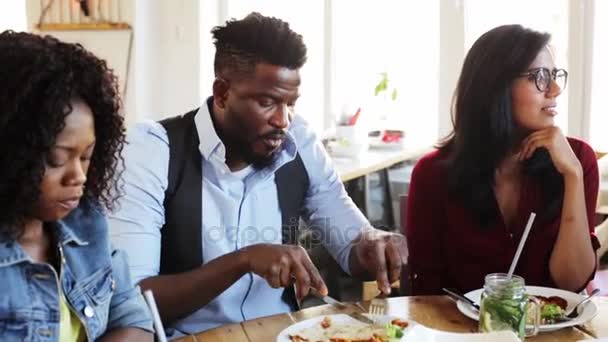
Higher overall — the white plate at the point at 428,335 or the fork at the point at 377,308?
the white plate at the point at 428,335

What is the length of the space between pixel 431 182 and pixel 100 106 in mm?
1008

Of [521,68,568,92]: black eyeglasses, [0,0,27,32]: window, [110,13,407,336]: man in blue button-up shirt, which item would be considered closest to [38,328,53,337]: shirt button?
[110,13,407,336]: man in blue button-up shirt

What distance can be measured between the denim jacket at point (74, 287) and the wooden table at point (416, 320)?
145mm

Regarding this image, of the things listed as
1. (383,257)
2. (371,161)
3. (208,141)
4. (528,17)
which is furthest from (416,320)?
(528,17)

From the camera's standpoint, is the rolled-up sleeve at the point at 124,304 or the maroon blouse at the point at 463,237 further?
the maroon blouse at the point at 463,237

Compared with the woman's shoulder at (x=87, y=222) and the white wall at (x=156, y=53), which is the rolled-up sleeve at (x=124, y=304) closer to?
the woman's shoulder at (x=87, y=222)

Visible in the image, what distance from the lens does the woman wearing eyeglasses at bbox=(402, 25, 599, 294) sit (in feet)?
5.75

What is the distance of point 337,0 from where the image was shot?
4.30m

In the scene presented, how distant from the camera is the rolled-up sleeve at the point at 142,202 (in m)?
1.54

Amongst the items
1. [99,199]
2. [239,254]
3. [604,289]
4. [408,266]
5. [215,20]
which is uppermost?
[215,20]

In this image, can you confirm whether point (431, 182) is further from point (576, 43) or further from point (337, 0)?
point (337, 0)

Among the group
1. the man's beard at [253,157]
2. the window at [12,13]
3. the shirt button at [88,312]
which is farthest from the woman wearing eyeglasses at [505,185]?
the window at [12,13]

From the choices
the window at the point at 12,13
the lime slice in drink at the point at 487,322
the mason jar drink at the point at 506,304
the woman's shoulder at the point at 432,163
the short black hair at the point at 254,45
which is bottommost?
the lime slice in drink at the point at 487,322

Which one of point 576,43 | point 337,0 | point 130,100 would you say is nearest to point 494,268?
point 576,43
